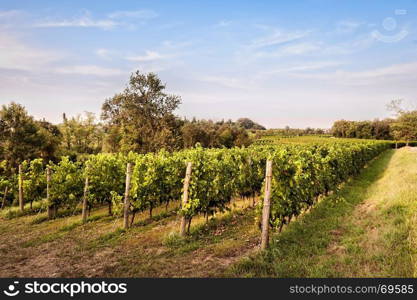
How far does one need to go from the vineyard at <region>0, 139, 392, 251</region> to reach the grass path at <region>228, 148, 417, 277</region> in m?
0.69

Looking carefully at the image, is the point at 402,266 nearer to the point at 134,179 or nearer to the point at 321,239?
the point at 321,239

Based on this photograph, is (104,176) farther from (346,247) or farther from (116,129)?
(116,129)

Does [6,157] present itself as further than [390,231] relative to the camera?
Yes

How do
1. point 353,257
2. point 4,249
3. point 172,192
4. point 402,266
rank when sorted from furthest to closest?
point 172,192
point 4,249
point 353,257
point 402,266

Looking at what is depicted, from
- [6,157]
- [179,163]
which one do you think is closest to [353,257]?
[179,163]

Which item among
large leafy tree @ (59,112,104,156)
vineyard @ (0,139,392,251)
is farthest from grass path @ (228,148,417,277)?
large leafy tree @ (59,112,104,156)

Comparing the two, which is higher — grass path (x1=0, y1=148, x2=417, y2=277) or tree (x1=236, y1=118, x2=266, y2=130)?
tree (x1=236, y1=118, x2=266, y2=130)

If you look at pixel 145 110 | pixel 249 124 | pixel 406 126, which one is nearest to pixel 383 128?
pixel 406 126

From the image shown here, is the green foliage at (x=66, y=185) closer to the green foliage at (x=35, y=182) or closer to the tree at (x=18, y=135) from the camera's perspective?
the green foliage at (x=35, y=182)

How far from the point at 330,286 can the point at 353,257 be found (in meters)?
1.61

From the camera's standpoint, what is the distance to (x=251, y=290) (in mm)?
4605

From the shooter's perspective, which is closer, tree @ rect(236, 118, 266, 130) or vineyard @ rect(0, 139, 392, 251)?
vineyard @ rect(0, 139, 392, 251)

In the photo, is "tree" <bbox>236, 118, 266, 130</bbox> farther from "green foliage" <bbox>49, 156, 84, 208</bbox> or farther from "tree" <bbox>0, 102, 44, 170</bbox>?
"green foliage" <bbox>49, 156, 84, 208</bbox>

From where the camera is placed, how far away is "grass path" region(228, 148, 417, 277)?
532 cm
